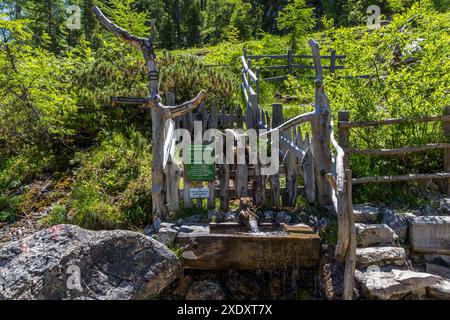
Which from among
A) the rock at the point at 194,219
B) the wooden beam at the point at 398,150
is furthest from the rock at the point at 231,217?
the wooden beam at the point at 398,150

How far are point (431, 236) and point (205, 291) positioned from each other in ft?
10.2

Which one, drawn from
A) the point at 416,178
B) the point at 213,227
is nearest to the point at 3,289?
the point at 213,227

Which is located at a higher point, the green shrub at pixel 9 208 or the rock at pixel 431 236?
the green shrub at pixel 9 208

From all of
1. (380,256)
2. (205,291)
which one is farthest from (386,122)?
(205,291)

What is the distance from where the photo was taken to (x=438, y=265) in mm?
4543

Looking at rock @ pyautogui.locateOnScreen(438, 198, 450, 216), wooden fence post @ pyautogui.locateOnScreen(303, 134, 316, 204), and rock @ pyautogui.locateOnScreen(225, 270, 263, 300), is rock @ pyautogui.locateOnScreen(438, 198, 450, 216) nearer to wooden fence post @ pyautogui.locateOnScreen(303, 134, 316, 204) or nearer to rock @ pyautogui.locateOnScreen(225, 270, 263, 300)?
wooden fence post @ pyautogui.locateOnScreen(303, 134, 316, 204)

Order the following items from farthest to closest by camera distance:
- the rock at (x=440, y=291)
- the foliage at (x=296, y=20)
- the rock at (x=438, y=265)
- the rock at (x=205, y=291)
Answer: the foliage at (x=296, y=20), the rock at (x=438, y=265), the rock at (x=205, y=291), the rock at (x=440, y=291)

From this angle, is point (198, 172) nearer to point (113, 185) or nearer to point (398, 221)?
point (113, 185)

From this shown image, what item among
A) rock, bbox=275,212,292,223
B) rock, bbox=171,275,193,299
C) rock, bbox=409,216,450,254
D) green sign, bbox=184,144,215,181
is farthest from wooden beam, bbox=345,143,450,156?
rock, bbox=171,275,193,299

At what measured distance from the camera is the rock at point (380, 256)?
4218mm

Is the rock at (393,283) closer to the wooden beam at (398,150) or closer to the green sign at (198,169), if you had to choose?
the wooden beam at (398,150)

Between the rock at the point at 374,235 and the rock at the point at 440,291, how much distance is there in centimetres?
70

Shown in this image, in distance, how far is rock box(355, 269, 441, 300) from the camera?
12.6 feet

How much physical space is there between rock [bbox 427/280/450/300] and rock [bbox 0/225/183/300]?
119 inches
